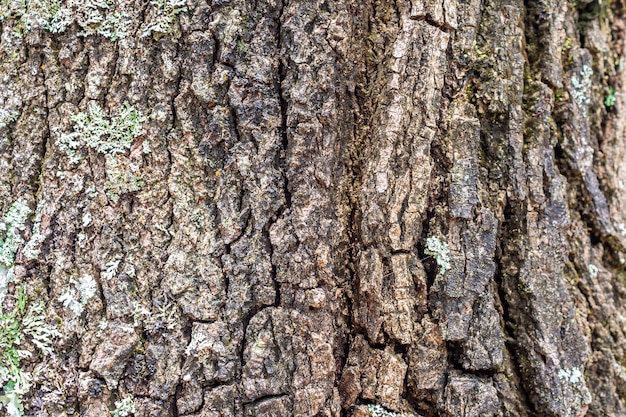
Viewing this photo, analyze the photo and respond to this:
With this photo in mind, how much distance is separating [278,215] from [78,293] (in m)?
0.58

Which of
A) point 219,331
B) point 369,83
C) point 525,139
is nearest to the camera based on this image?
point 219,331

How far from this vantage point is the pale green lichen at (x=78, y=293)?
1.42 m

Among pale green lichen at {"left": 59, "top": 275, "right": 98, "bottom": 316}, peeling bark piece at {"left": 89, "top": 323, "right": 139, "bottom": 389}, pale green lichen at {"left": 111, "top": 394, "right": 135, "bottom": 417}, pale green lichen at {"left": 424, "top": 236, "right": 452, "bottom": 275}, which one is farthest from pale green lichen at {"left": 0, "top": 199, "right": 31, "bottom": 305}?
pale green lichen at {"left": 424, "top": 236, "right": 452, "bottom": 275}

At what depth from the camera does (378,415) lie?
1438 mm

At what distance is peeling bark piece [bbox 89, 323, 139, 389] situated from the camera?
1.39m

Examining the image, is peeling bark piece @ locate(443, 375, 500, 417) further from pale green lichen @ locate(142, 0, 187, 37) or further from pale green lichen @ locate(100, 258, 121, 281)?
pale green lichen @ locate(142, 0, 187, 37)

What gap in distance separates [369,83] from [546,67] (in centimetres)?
62

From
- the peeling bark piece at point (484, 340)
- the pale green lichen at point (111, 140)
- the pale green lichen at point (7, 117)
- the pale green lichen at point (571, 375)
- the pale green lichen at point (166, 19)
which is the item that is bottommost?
the pale green lichen at point (571, 375)

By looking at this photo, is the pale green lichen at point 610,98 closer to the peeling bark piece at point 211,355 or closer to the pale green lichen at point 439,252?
the pale green lichen at point 439,252

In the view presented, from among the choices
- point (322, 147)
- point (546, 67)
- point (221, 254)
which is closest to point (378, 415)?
point (221, 254)

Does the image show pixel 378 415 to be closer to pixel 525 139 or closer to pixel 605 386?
pixel 605 386

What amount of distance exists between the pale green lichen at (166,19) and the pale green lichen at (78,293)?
2.26 ft

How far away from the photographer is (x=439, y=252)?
4.90 ft

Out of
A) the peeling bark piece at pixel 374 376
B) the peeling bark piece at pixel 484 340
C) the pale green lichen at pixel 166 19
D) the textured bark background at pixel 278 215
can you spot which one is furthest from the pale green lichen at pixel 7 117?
the peeling bark piece at pixel 484 340
